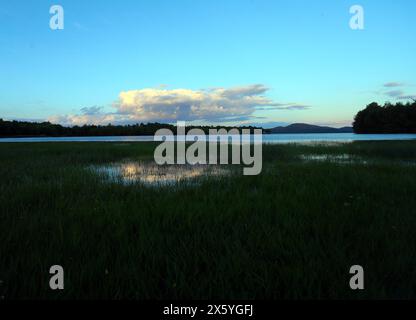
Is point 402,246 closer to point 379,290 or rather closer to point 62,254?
point 379,290

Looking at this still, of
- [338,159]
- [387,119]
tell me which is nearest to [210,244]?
[338,159]

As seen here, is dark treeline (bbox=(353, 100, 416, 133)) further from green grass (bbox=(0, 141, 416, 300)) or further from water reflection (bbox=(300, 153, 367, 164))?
green grass (bbox=(0, 141, 416, 300))

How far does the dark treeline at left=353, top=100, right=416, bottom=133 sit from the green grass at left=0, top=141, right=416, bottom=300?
108 m

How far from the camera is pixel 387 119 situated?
96.8m

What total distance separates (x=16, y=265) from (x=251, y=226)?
144 inches

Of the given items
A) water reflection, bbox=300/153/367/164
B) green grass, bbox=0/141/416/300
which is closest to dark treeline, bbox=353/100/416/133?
water reflection, bbox=300/153/367/164

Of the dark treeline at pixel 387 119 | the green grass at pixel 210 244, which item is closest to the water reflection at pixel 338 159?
the green grass at pixel 210 244

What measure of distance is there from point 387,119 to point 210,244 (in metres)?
117

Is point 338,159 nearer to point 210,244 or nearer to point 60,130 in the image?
point 210,244

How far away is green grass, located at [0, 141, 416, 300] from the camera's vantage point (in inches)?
116

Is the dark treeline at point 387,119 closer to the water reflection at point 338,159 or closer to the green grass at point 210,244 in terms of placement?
the water reflection at point 338,159
